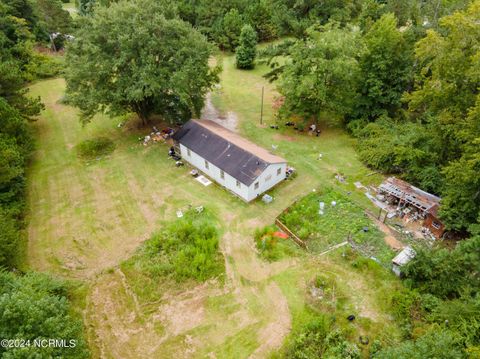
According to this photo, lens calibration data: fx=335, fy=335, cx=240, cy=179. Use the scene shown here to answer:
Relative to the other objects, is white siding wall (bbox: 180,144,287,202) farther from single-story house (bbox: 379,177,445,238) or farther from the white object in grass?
single-story house (bbox: 379,177,445,238)

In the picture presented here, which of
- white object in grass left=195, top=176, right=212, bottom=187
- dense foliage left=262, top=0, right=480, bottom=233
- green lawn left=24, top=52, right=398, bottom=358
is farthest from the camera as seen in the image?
white object in grass left=195, top=176, right=212, bottom=187

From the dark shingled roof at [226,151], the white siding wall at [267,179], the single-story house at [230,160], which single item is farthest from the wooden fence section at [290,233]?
the dark shingled roof at [226,151]

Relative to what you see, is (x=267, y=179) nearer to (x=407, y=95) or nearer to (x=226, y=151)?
(x=226, y=151)

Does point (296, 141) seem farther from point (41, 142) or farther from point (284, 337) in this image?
point (41, 142)

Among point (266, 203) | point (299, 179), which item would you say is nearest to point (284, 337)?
point (266, 203)

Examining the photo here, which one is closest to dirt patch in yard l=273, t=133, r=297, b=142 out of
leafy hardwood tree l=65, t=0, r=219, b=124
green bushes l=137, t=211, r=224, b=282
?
leafy hardwood tree l=65, t=0, r=219, b=124

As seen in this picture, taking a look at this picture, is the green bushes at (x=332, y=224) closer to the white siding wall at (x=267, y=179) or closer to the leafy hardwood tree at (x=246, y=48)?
the white siding wall at (x=267, y=179)
